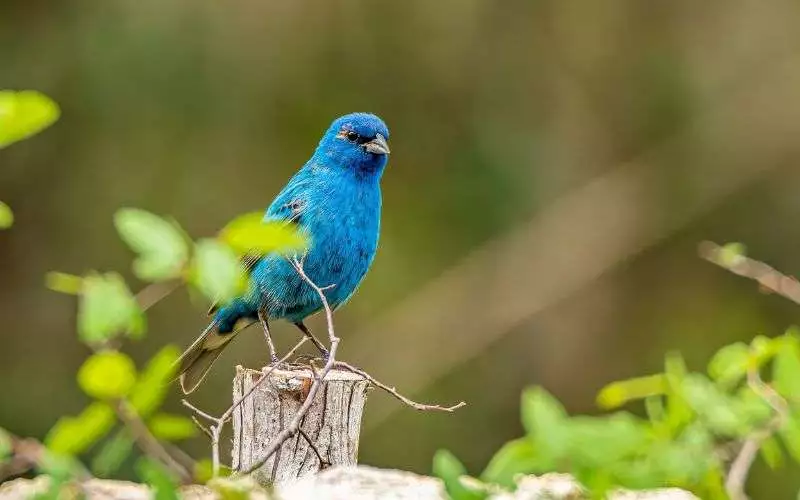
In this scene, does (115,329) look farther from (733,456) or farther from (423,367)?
(423,367)

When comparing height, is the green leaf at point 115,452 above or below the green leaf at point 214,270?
below

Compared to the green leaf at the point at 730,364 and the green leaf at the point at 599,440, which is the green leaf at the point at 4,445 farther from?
the green leaf at the point at 730,364

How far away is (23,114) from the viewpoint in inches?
51.4

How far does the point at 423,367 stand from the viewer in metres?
9.61

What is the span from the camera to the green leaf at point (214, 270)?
121 cm

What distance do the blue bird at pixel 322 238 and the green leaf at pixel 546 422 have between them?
263 centimetres

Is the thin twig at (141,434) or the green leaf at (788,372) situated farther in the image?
the green leaf at (788,372)

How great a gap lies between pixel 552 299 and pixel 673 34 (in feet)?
7.81

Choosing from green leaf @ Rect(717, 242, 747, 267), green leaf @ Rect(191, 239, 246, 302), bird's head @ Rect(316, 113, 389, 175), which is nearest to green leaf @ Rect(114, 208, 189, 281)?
green leaf @ Rect(191, 239, 246, 302)

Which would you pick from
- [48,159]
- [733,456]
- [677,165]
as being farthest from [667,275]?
[733,456]

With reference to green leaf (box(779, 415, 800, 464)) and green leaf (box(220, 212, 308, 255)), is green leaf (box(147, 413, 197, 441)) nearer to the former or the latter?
green leaf (box(220, 212, 308, 255))

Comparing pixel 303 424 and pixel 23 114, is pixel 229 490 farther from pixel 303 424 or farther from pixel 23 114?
pixel 303 424

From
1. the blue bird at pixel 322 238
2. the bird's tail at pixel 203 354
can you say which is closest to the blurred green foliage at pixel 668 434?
the blue bird at pixel 322 238

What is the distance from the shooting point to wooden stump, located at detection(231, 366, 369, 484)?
287 cm
